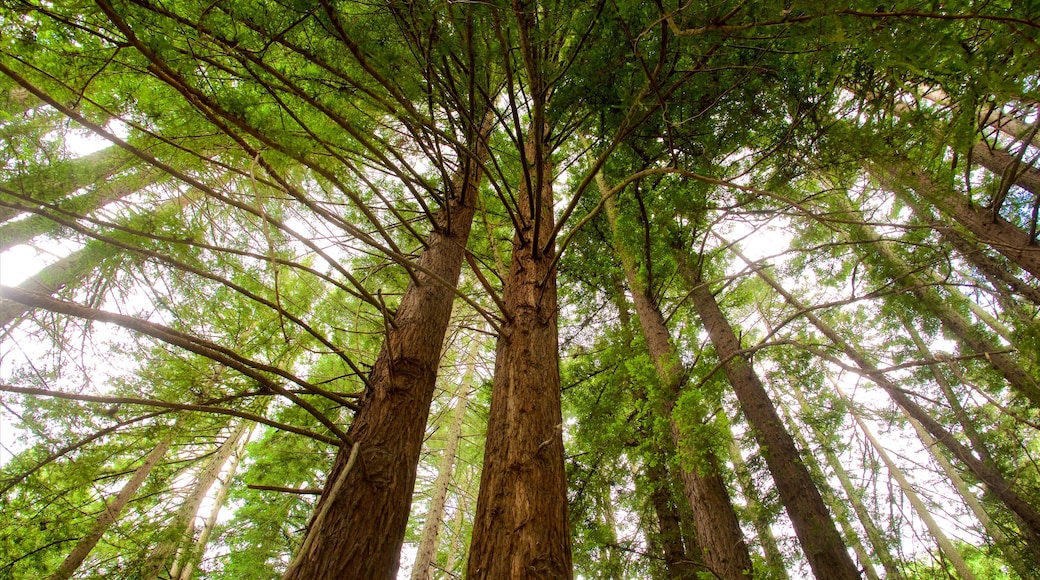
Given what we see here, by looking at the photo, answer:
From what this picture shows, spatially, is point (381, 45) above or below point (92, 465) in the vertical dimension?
above

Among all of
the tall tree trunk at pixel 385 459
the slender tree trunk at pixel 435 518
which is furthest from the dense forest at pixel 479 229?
the slender tree trunk at pixel 435 518

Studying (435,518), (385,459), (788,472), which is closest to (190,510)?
(435,518)

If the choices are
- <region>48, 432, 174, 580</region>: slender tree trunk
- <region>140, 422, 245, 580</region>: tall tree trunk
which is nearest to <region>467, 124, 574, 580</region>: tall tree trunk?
<region>48, 432, 174, 580</region>: slender tree trunk

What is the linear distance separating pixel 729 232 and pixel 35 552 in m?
8.43

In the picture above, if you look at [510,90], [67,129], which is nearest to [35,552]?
[67,129]

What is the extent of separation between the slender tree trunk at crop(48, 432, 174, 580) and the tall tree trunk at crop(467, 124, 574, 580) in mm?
2558

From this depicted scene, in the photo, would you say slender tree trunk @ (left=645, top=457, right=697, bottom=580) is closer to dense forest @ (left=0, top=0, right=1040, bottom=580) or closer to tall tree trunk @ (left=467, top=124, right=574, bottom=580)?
dense forest @ (left=0, top=0, right=1040, bottom=580)

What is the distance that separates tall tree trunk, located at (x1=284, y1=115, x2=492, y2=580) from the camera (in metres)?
1.59

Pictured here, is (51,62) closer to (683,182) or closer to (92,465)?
(92,465)

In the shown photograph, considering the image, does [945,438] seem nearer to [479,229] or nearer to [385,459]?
[385,459]

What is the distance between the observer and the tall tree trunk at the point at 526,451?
1.73 meters

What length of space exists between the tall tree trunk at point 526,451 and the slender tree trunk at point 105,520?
8.39 ft

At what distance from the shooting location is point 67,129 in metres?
3.26

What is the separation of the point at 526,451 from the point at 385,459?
27.5 inches
